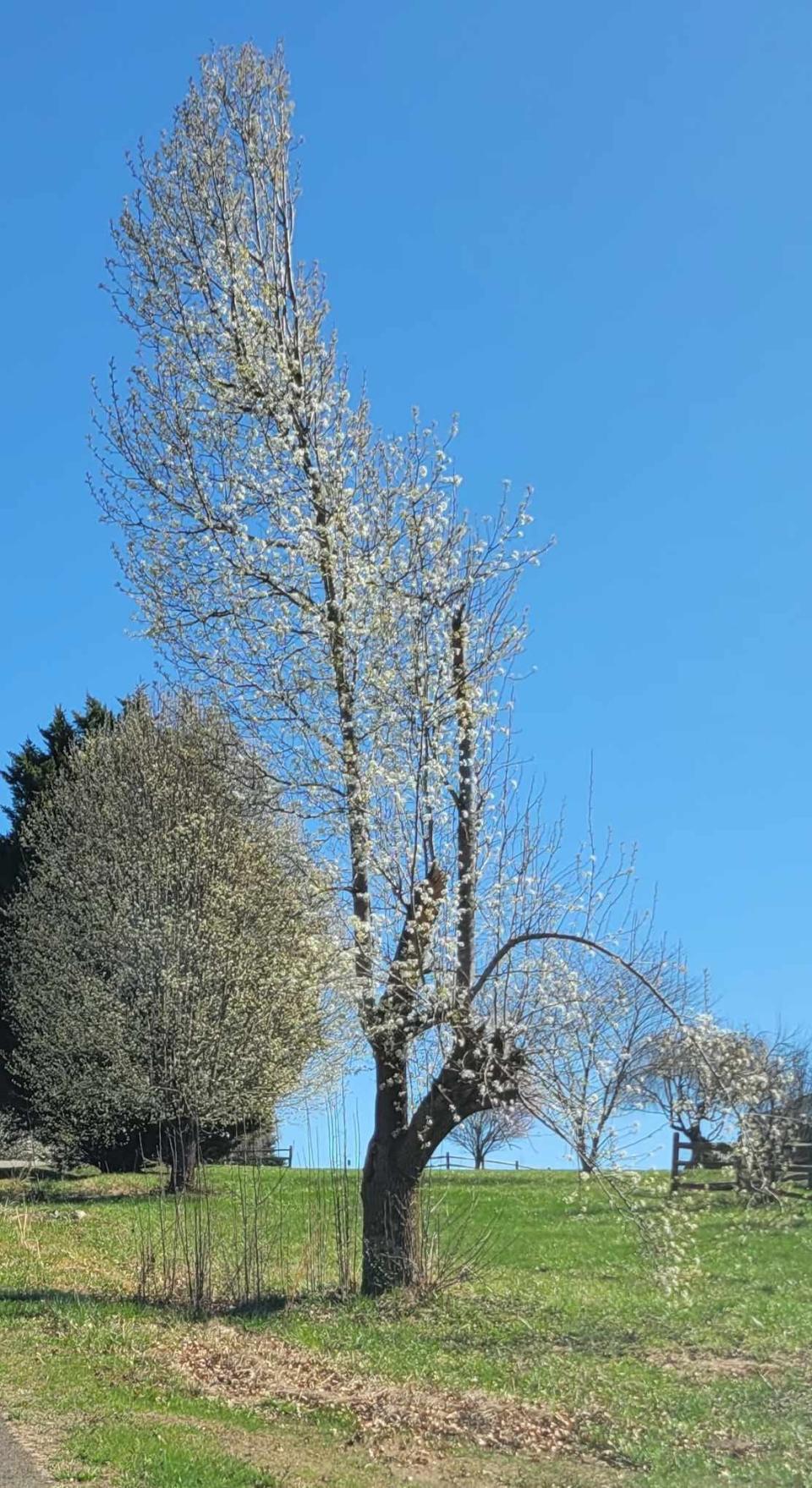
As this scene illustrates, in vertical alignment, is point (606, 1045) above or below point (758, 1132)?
above

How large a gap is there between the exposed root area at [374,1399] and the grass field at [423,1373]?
25 millimetres

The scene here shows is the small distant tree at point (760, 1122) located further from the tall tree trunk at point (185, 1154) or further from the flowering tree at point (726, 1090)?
the tall tree trunk at point (185, 1154)

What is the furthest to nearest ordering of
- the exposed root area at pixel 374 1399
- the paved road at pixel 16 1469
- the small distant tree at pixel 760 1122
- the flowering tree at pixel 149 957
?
the flowering tree at pixel 149 957 → the small distant tree at pixel 760 1122 → the exposed root area at pixel 374 1399 → the paved road at pixel 16 1469

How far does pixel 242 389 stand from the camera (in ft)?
44.9

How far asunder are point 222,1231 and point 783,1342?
19.8 ft

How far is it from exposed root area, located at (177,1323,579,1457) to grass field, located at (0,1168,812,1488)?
0.02m

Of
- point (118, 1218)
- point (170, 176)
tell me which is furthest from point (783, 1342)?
point (170, 176)

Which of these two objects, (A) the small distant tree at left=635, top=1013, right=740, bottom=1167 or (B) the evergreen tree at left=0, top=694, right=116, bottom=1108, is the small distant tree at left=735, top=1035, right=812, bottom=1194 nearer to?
(A) the small distant tree at left=635, top=1013, right=740, bottom=1167

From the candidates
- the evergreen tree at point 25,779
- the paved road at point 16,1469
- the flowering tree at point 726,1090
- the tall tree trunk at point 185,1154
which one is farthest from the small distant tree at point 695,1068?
the evergreen tree at point 25,779

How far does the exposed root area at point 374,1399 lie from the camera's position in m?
7.93

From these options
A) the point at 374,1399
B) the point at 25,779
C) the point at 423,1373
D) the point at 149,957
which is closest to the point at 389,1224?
the point at 423,1373

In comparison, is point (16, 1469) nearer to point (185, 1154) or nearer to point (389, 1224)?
point (389, 1224)

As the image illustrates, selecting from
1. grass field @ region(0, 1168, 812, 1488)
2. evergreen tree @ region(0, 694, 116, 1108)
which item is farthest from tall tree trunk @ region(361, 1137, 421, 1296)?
evergreen tree @ region(0, 694, 116, 1108)

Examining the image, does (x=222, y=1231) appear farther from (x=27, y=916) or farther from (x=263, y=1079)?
(x=27, y=916)
